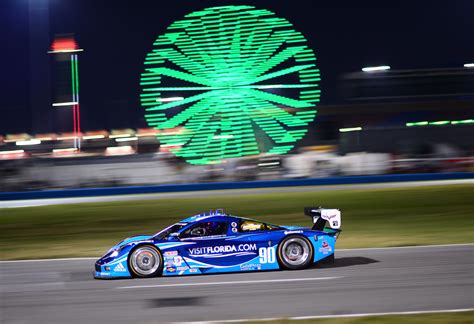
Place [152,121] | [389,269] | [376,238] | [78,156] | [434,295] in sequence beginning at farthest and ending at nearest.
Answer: [152,121], [78,156], [376,238], [389,269], [434,295]

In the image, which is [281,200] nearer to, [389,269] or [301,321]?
[389,269]

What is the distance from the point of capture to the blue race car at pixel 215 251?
8930mm

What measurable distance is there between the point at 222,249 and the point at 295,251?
3.24ft

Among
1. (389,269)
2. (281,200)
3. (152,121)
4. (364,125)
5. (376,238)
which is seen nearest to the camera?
(389,269)

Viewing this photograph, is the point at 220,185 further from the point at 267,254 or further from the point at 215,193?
the point at 267,254

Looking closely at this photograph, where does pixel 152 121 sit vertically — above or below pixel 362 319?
above

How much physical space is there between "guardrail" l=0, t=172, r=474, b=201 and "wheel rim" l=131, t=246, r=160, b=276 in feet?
56.1

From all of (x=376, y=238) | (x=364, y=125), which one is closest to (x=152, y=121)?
(x=364, y=125)

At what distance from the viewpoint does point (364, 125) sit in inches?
1123

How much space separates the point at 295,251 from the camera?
905cm

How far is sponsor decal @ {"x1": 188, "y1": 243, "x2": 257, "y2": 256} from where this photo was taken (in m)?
8.89

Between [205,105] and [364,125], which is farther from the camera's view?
[205,105]

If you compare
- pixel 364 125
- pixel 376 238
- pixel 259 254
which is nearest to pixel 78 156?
pixel 364 125

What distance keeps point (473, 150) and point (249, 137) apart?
939 cm
